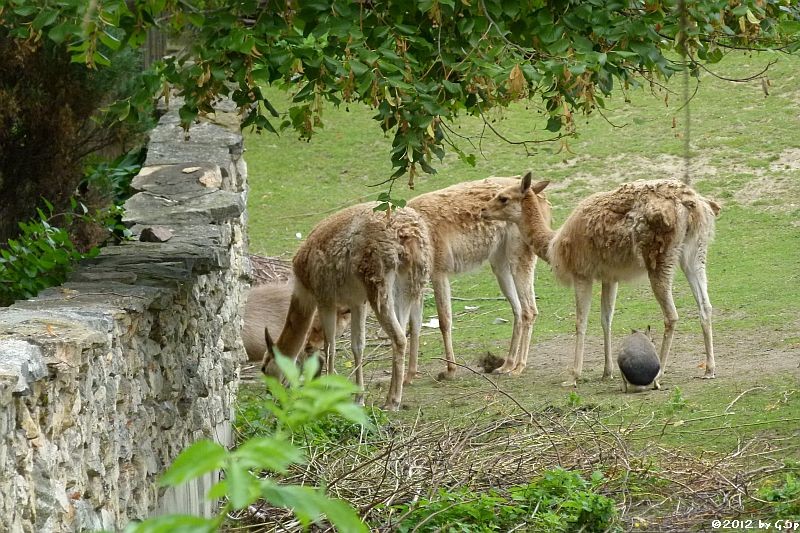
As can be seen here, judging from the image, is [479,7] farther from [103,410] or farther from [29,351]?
[29,351]

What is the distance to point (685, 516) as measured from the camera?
5.24 metres

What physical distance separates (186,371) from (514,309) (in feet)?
16.0

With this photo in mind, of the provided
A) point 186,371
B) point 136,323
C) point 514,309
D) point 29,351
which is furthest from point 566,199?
point 29,351

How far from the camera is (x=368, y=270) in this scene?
26.3 ft

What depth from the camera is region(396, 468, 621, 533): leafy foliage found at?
5.09 m

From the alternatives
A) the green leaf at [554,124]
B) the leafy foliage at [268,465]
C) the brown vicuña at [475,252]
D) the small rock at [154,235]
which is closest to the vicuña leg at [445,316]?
the brown vicuña at [475,252]

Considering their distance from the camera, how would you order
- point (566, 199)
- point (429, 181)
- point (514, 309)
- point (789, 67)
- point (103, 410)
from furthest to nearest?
point (789, 67), point (429, 181), point (566, 199), point (514, 309), point (103, 410)

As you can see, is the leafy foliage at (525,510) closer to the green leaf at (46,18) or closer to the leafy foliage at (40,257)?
the leafy foliage at (40,257)

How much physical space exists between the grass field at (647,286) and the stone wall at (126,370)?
1470 mm

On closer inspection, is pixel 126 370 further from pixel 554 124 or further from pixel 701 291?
pixel 701 291

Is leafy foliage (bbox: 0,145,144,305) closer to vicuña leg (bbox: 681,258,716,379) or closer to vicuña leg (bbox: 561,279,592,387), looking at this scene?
vicuña leg (bbox: 561,279,592,387)

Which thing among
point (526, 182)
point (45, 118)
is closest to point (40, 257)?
point (45, 118)

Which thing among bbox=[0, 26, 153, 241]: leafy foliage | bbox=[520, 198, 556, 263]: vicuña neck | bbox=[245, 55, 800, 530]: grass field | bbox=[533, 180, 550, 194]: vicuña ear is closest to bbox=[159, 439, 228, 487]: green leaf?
bbox=[245, 55, 800, 530]: grass field

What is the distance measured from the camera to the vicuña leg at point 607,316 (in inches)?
344
